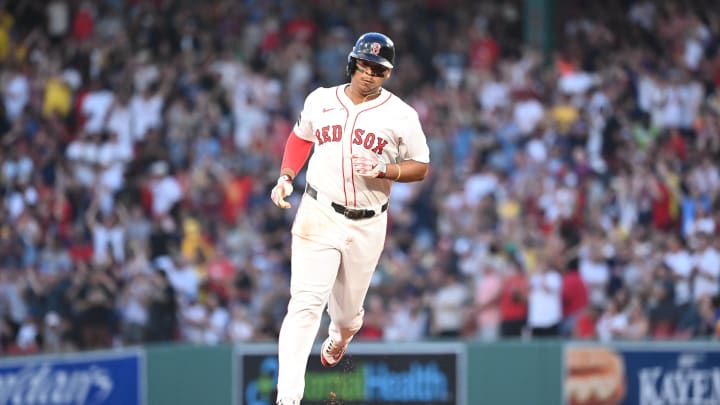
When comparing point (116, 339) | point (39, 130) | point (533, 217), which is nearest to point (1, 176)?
point (39, 130)

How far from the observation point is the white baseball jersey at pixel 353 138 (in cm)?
756

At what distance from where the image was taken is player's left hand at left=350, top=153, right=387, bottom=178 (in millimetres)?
7324

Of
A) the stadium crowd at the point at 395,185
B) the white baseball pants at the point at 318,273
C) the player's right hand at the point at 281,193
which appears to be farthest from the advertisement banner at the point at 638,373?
the player's right hand at the point at 281,193

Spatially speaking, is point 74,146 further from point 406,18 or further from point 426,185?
point 406,18

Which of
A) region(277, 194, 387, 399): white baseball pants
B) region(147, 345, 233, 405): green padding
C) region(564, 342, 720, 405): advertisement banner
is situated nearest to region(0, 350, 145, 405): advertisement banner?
region(147, 345, 233, 405): green padding

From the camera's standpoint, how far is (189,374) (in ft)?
40.8

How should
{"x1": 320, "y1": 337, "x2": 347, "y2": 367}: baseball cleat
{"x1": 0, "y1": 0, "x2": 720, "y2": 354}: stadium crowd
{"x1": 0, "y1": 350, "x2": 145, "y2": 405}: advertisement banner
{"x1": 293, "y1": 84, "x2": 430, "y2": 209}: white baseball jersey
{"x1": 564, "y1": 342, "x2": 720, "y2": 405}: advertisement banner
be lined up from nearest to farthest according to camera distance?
{"x1": 293, "y1": 84, "x2": 430, "y2": 209}: white baseball jersey → {"x1": 320, "y1": 337, "x2": 347, "y2": 367}: baseball cleat → {"x1": 0, "y1": 350, "x2": 145, "y2": 405}: advertisement banner → {"x1": 564, "y1": 342, "x2": 720, "y2": 405}: advertisement banner → {"x1": 0, "y1": 0, "x2": 720, "y2": 354}: stadium crowd

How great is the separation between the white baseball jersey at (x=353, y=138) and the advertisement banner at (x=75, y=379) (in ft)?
16.8

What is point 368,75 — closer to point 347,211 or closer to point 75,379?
point 347,211

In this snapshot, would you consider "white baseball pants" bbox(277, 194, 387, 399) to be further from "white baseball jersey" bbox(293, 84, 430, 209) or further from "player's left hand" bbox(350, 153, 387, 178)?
"player's left hand" bbox(350, 153, 387, 178)

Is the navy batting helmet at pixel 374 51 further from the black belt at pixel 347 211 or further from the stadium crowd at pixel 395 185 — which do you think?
the stadium crowd at pixel 395 185

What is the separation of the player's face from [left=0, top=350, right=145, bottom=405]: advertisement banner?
18.2 feet

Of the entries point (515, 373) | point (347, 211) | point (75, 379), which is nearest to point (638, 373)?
point (515, 373)

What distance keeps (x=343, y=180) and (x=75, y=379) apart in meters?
5.38
